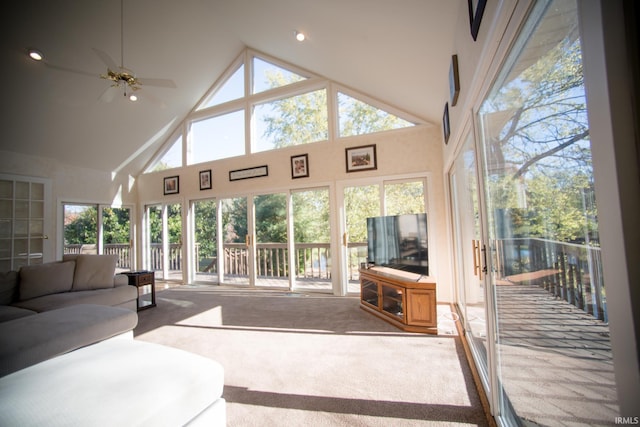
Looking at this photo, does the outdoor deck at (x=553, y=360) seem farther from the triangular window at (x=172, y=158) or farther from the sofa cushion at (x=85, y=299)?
the triangular window at (x=172, y=158)

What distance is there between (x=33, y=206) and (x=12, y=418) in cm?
581

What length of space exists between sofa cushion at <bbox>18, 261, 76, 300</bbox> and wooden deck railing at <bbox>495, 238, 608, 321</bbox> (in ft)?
15.2

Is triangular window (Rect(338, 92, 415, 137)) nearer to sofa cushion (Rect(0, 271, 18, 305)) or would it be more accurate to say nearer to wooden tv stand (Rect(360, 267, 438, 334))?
wooden tv stand (Rect(360, 267, 438, 334))

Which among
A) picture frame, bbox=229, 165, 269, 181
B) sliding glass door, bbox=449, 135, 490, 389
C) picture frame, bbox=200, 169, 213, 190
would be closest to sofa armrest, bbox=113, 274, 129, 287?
picture frame, bbox=200, 169, 213, 190

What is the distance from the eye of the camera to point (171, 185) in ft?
19.4

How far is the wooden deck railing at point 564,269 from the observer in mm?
654

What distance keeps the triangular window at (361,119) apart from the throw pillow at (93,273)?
4028mm

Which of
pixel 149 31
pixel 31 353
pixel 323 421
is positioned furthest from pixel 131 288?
pixel 149 31

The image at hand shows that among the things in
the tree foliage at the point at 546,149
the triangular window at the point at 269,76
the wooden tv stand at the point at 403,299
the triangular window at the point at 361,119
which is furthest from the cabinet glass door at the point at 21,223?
the tree foliage at the point at 546,149

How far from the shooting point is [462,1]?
177 centimetres

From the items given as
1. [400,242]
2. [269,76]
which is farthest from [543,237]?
[269,76]

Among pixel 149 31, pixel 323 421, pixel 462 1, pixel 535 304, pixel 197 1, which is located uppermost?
pixel 197 1

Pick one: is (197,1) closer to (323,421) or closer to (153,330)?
(153,330)

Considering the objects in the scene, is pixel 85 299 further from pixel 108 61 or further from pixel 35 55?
pixel 35 55
